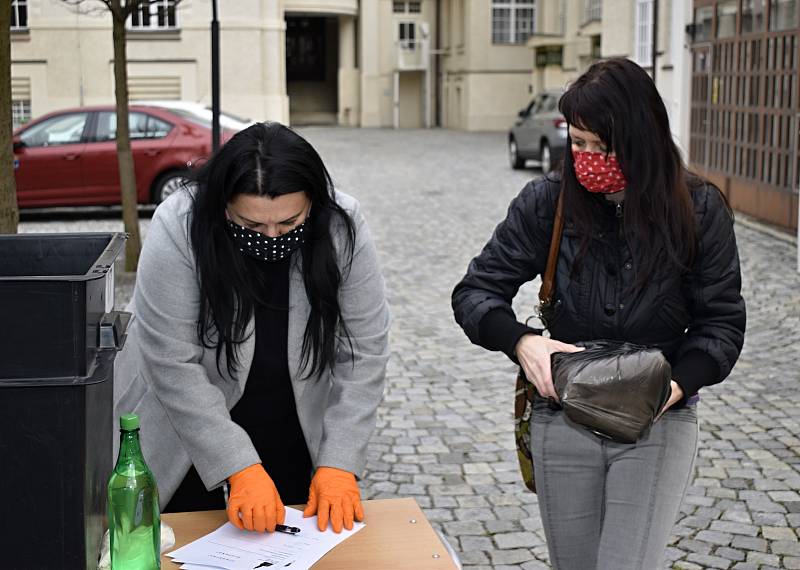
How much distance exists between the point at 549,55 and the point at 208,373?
3779 centimetres

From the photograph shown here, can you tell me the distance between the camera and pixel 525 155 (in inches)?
922

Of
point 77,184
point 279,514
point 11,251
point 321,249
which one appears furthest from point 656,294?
point 77,184

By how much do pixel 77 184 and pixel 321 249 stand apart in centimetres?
1299

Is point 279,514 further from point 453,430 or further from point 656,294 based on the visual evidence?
point 453,430

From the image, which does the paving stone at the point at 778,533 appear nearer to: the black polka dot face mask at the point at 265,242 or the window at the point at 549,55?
the black polka dot face mask at the point at 265,242

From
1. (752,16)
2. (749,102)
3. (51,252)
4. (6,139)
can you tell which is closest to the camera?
(51,252)

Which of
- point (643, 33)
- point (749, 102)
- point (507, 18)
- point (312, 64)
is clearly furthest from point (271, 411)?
point (312, 64)

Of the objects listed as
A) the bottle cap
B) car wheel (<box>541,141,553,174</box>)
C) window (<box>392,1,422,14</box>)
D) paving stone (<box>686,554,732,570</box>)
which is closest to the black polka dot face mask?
the bottle cap

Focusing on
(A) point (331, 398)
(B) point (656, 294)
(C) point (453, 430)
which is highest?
(B) point (656, 294)

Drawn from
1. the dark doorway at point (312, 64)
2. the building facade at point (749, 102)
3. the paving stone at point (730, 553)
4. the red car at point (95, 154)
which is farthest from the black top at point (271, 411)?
the dark doorway at point (312, 64)

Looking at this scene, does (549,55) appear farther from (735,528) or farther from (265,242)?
(265,242)

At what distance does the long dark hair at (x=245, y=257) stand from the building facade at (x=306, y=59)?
59.0 ft

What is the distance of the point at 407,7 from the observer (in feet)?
160

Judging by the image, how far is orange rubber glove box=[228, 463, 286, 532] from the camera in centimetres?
264
